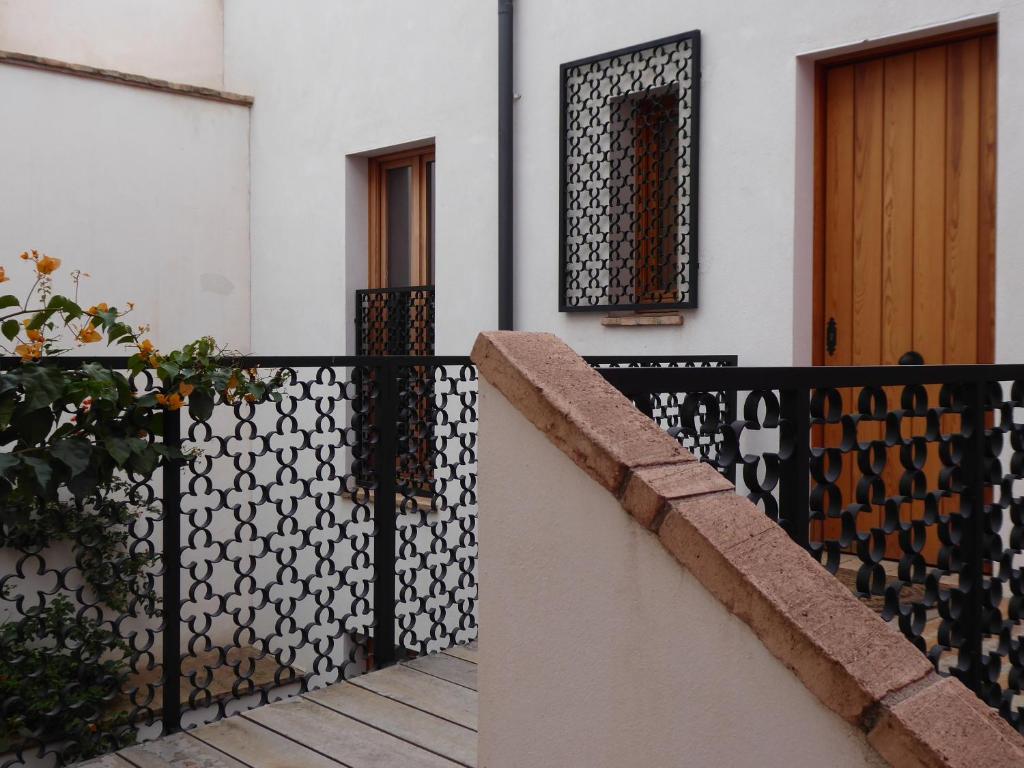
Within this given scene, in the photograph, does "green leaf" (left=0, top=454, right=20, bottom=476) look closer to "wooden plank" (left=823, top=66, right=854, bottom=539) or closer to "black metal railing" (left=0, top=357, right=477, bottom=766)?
"black metal railing" (left=0, top=357, right=477, bottom=766)

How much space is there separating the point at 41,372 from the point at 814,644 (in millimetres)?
2427

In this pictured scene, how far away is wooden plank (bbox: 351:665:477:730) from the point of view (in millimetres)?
3512

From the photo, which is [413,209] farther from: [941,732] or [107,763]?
[941,732]

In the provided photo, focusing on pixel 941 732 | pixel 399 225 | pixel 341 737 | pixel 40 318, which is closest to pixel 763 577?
pixel 941 732

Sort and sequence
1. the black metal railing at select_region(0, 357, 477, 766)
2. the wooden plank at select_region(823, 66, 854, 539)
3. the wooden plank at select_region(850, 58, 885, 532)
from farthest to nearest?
1. the wooden plank at select_region(823, 66, 854, 539)
2. the wooden plank at select_region(850, 58, 885, 532)
3. the black metal railing at select_region(0, 357, 477, 766)

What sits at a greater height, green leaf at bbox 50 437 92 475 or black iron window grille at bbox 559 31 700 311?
black iron window grille at bbox 559 31 700 311

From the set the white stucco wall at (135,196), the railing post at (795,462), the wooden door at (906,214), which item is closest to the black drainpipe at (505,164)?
the wooden door at (906,214)

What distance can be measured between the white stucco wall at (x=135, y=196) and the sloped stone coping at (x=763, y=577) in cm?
658

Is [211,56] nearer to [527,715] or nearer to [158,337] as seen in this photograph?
[158,337]

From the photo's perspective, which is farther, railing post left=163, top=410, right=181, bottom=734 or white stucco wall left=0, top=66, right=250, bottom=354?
white stucco wall left=0, top=66, right=250, bottom=354

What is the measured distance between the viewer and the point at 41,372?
3.12 meters

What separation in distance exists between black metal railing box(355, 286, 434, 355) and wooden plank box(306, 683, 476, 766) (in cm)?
413

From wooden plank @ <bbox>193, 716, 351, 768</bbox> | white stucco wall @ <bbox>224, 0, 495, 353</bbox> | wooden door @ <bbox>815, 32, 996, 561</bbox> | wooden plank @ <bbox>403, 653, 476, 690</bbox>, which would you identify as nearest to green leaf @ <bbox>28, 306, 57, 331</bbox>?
wooden plank @ <bbox>193, 716, 351, 768</bbox>

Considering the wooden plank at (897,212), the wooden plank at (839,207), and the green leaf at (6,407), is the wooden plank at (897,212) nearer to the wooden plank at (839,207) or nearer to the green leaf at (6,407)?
the wooden plank at (839,207)
